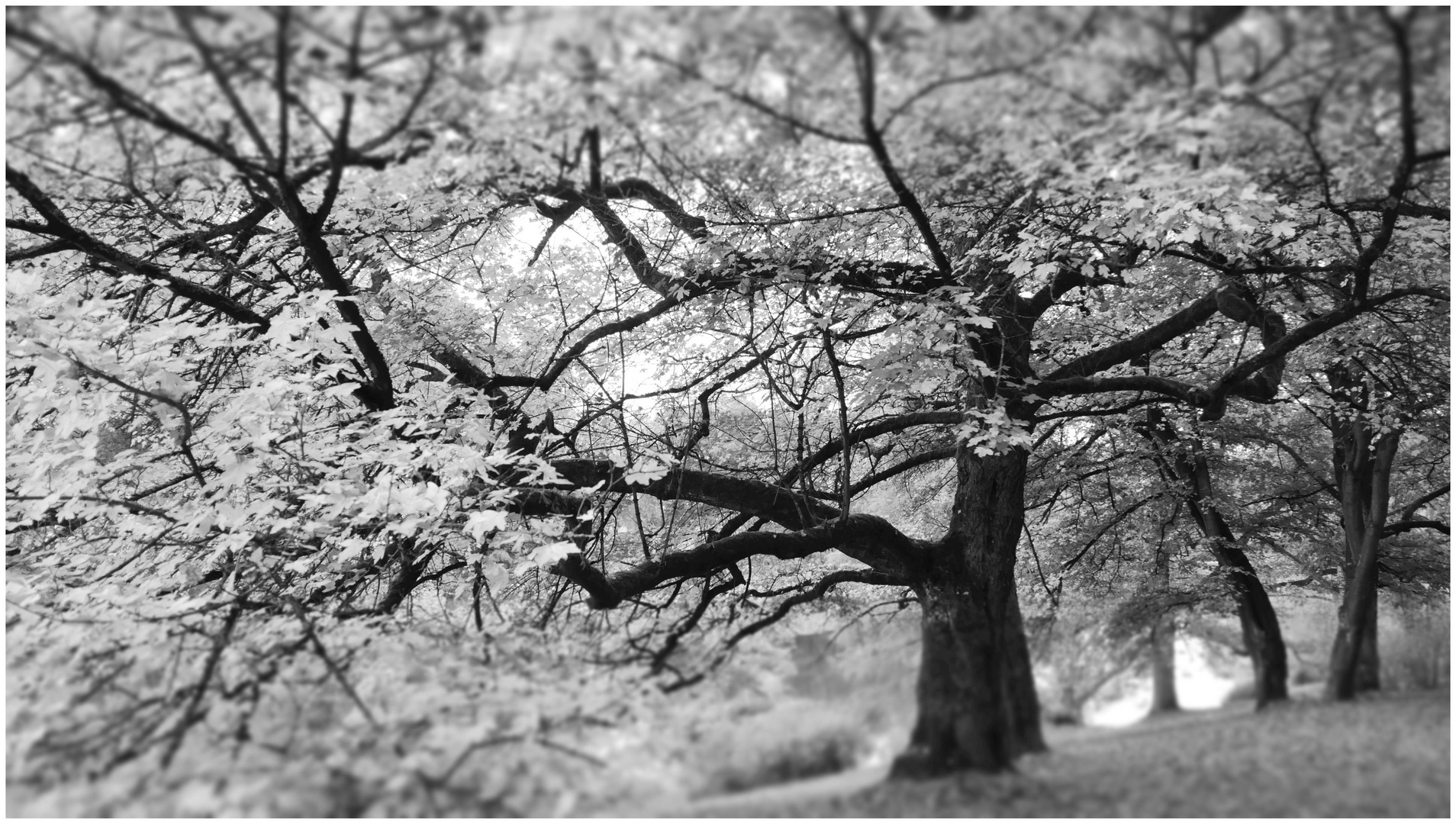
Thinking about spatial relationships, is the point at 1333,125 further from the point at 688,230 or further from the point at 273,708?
the point at 273,708

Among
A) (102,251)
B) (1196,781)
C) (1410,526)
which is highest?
(102,251)

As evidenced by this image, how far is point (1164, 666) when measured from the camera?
459cm

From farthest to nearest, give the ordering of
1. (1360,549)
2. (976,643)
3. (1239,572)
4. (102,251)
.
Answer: (1360,549) < (1239,572) < (102,251) < (976,643)

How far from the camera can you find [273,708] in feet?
10.7

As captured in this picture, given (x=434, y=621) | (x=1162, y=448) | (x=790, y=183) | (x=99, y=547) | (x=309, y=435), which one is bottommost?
(x=434, y=621)

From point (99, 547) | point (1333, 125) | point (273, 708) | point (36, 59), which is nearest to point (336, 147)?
point (36, 59)

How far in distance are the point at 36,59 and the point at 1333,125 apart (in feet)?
15.4

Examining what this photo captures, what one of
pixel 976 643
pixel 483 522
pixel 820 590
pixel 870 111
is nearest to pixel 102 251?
pixel 483 522

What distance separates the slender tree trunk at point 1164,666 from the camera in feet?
13.9

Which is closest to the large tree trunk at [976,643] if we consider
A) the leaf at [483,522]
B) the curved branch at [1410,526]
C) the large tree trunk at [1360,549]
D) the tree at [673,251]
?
the tree at [673,251]

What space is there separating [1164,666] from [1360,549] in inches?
108

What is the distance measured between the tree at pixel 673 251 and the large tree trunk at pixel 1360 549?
106 centimetres

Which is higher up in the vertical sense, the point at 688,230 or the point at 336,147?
the point at 688,230

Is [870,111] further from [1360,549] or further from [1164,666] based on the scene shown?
[1360,549]
